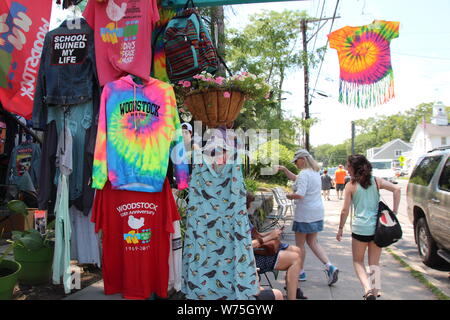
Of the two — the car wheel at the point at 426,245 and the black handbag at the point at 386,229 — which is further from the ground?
the black handbag at the point at 386,229

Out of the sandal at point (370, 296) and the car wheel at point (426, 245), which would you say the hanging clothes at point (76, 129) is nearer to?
the sandal at point (370, 296)

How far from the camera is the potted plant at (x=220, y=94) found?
3127 mm

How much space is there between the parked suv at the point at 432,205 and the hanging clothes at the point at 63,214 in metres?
5.09

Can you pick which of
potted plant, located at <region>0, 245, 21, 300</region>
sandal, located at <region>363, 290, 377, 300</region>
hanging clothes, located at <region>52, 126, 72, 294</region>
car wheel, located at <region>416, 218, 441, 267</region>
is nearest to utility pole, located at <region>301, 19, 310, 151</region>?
car wheel, located at <region>416, 218, 441, 267</region>

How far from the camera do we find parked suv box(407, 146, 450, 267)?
552cm

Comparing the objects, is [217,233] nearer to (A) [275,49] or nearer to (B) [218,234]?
(B) [218,234]

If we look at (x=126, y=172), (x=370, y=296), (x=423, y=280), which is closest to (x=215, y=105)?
(x=126, y=172)

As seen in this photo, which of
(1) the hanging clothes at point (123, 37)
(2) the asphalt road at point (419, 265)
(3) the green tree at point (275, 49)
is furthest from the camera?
(3) the green tree at point (275, 49)

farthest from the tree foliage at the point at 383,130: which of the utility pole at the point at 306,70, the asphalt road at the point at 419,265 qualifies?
the asphalt road at the point at 419,265

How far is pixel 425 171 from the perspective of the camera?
21.7ft

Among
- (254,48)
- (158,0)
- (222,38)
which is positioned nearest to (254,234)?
(158,0)

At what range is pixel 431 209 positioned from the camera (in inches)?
232

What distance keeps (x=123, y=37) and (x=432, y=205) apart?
5.39 meters

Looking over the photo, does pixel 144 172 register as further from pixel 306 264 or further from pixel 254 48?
pixel 254 48
